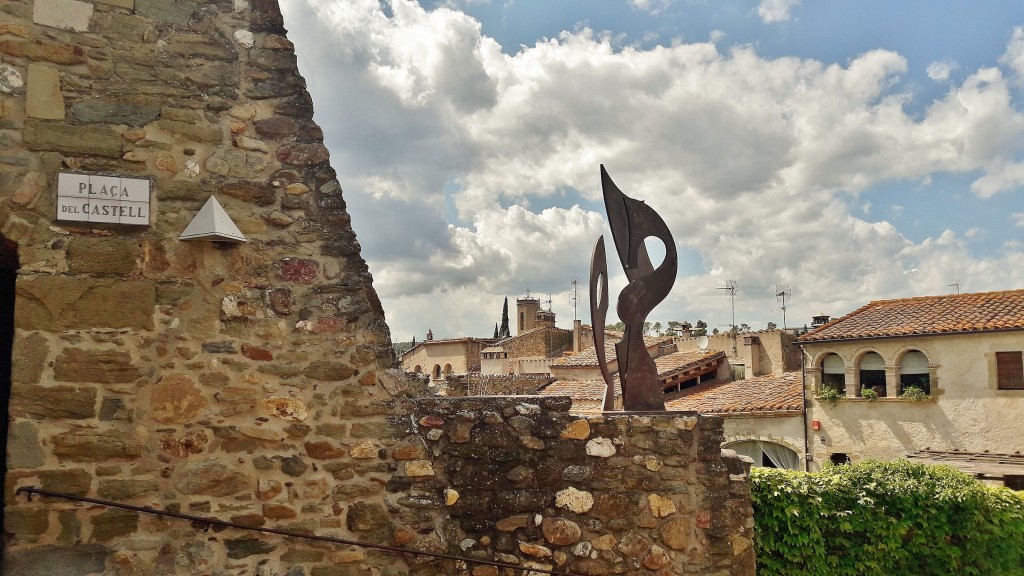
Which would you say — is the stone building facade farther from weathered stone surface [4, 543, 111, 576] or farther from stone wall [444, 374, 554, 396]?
weathered stone surface [4, 543, 111, 576]

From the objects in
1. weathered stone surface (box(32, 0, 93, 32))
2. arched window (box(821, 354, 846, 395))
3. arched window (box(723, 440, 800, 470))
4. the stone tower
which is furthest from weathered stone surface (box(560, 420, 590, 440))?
the stone tower

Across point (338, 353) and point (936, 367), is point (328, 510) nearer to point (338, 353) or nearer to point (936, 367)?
point (338, 353)

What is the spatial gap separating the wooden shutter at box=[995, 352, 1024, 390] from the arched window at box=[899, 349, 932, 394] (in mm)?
1534

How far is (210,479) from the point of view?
3777mm

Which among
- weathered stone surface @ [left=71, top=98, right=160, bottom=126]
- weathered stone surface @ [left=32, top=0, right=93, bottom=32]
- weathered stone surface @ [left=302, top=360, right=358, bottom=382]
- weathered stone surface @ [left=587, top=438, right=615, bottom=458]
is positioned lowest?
weathered stone surface @ [left=587, top=438, right=615, bottom=458]

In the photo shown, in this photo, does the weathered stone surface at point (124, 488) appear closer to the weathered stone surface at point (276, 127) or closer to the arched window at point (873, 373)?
the weathered stone surface at point (276, 127)

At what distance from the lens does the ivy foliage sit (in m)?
6.54

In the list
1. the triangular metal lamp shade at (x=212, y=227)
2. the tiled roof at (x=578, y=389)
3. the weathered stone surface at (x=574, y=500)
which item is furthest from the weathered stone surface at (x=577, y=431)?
the tiled roof at (x=578, y=389)

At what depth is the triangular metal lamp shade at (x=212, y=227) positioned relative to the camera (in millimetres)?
3805

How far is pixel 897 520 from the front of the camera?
711cm

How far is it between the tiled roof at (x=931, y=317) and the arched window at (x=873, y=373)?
68 cm

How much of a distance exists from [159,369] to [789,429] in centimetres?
1816

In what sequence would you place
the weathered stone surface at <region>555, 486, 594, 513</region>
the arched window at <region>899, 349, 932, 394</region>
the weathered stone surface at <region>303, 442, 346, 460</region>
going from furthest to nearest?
the arched window at <region>899, 349, 932, 394</region>
the weathered stone surface at <region>555, 486, 594, 513</region>
the weathered stone surface at <region>303, 442, 346, 460</region>

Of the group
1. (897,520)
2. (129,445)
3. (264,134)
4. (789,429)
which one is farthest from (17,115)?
(789,429)
